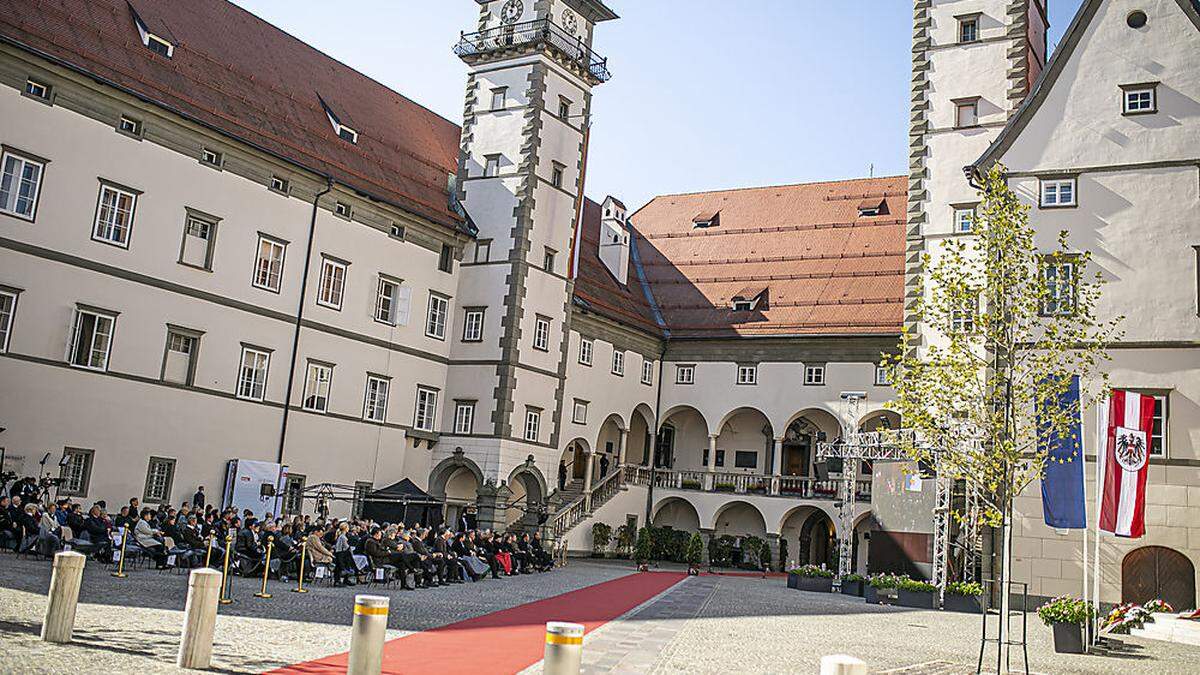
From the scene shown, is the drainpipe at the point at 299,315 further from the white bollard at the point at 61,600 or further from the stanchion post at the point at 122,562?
the white bollard at the point at 61,600

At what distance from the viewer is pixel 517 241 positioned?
123ft

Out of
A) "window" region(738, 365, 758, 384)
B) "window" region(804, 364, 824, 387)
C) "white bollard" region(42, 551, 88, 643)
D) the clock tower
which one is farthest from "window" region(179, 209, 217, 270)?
"window" region(804, 364, 824, 387)

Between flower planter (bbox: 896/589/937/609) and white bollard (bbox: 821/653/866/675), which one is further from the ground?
white bollard (bbox: 821/653/866/675)

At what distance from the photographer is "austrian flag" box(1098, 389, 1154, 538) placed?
21.1m

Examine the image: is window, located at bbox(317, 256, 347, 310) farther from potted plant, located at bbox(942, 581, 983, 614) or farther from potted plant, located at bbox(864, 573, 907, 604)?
potted plant, located at bbox(942, 581, 983, 614)

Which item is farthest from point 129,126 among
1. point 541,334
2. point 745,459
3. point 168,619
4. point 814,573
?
point 745,459

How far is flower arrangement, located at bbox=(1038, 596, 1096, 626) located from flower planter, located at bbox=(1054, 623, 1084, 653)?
0.28 feet

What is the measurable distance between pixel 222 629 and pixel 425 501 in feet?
59.9

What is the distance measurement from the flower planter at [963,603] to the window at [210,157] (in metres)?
22.7

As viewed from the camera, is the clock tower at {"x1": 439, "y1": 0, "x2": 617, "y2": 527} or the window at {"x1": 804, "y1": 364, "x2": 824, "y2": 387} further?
the window at {"x1": 804, "y1": 364, "x2": 824, "y2": 387}

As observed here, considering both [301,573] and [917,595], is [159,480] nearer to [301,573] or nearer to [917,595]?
[301,573]

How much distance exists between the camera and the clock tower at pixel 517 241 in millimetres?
36625

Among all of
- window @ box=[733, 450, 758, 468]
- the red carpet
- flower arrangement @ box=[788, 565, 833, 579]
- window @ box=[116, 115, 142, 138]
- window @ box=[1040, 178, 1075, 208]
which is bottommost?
the red carpet

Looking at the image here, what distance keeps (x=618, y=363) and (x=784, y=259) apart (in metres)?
9.26
